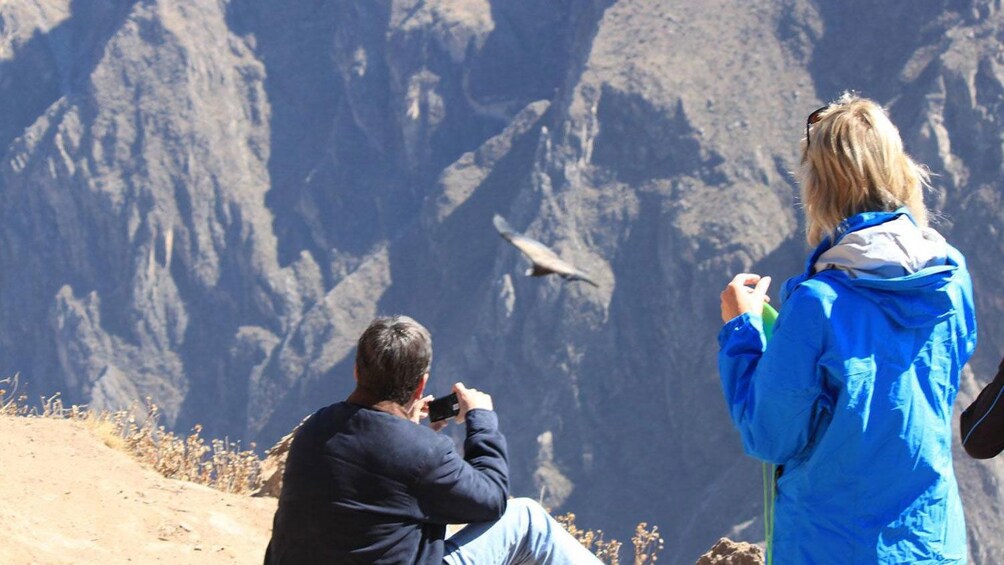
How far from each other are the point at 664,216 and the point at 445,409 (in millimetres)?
74307

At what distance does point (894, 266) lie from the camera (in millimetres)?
2855

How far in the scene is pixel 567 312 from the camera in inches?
3196

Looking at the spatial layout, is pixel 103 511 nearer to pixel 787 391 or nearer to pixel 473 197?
pixel 787 391

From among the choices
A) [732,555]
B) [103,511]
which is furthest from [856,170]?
[103,511]

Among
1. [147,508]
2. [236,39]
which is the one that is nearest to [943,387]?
[147,508]

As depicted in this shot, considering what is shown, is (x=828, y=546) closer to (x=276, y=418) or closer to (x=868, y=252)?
(x=868, y=252)

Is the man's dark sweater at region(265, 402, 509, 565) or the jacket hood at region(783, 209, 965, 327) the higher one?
the jacket hood at region(783, 209, 965, 327)

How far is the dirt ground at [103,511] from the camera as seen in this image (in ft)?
17.3

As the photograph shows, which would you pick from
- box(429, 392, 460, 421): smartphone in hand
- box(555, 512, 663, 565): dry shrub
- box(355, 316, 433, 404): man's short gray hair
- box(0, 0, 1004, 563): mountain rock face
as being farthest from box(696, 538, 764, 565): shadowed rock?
box(0, 0, 1004, 563): mountain rock face

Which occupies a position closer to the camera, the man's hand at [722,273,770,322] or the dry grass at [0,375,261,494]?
the man's hand at [722,273,770,322]

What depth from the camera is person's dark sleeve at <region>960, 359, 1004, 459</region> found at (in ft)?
9.68

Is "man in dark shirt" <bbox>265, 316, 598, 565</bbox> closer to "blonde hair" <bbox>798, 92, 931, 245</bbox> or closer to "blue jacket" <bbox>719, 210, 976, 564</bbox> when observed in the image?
"blue jacket" <bbox>719, 210, 976, 564</bbox>

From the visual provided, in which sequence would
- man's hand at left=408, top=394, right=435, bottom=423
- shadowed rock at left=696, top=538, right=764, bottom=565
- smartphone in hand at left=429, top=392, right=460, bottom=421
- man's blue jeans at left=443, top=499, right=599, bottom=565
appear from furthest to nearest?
1. shadowed rock at left=696, top=538, right=764, bottom=565
2. smartphone in hand at left=429, top=392, right=460, bottom=421
3. man's blue jeans at left=443, top=499, right=599, bottom=565
4. man's hand at left=408, top=394, right=435, bottom=423

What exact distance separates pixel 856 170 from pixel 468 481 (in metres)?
1.32
